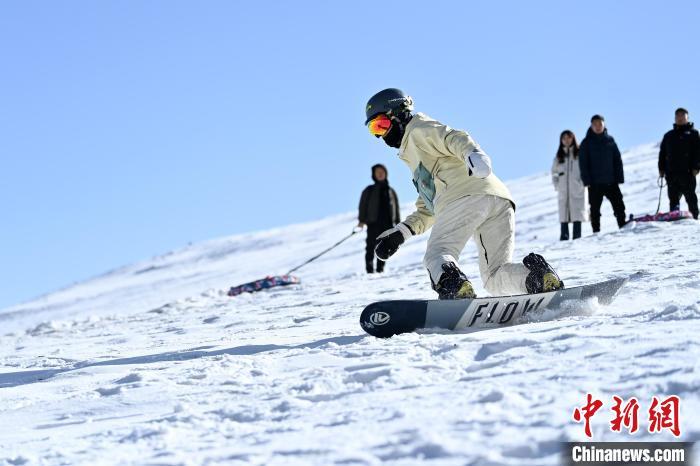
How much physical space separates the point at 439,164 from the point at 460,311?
107 centimetres

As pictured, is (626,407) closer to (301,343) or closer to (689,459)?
(689,459)

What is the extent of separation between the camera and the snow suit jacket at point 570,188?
12.9 meters

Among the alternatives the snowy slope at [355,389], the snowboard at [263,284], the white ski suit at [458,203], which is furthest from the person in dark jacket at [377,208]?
the white ski suit at [458,203]

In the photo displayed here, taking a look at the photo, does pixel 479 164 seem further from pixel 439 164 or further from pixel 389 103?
pixel 389 103

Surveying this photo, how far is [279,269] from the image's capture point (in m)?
24.0

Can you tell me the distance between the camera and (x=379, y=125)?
5785 millimetres

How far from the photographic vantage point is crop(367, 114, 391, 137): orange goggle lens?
576cm

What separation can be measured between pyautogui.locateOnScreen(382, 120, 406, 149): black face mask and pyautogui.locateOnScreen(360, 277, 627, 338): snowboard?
133 cm

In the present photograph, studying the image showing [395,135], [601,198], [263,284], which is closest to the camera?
[395,135]

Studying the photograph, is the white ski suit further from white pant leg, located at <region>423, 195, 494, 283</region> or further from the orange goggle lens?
the orange goggle lens

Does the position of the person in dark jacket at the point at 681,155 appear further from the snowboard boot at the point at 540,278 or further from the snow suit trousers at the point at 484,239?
the snowboard boot at the point at 540,278

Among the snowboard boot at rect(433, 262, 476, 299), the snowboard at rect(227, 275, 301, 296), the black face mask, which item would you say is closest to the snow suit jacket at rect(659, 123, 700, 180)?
the snowboard at rect(227, 275, 301, 296)

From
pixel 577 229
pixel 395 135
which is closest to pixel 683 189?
pixel 577 229

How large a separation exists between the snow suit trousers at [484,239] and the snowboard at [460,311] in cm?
25
